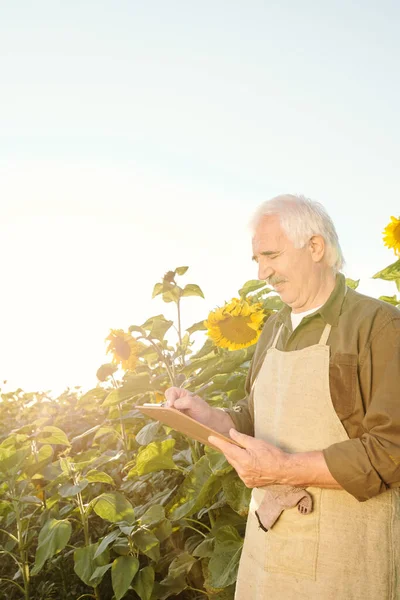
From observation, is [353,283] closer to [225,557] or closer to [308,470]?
[225,557]

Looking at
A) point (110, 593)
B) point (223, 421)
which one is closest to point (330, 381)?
point (223, 421)

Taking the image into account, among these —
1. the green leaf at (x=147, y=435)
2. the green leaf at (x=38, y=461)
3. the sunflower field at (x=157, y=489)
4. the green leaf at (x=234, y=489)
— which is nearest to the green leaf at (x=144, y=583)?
the sunflower field at (x=157, y=489)

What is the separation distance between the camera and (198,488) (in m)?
2.84

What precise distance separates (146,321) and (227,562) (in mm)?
1210

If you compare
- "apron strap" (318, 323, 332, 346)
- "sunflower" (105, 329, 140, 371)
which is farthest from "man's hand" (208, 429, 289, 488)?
"sunflower" (105, 329, 140, 371)

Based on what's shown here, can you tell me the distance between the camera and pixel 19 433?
405 cm

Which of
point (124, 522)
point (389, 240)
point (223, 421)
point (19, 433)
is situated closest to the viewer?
A: point (223, 421)

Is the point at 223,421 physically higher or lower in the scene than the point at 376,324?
lower

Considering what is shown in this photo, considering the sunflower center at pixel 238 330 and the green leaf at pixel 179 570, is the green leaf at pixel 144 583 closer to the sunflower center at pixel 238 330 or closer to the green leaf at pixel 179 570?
the green leaf at pixel 179 570

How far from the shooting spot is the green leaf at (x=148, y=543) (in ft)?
10.1

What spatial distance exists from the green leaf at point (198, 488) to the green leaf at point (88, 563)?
0.44m

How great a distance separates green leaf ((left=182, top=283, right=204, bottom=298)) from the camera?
333 cm

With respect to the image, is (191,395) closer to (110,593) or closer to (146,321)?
(146,321)

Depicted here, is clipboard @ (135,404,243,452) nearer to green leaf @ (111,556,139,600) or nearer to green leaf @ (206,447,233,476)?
green leaf @ (206,447,233,476)
